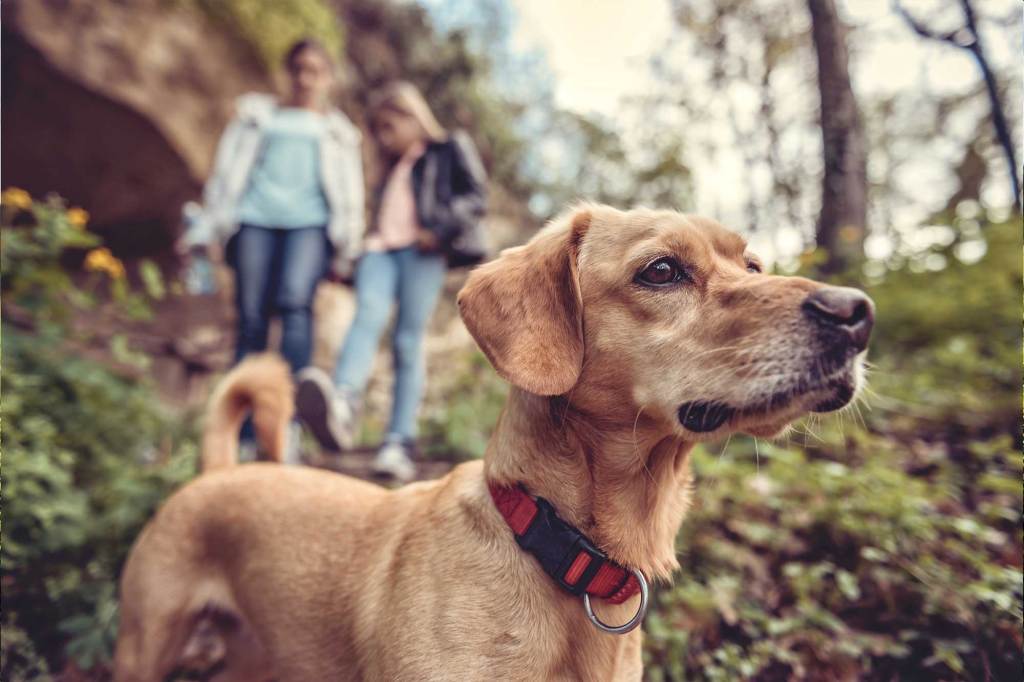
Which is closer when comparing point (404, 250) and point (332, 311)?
point (404, 250)

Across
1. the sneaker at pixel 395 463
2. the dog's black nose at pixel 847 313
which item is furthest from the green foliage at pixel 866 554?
the sneaker at pixel 395 463

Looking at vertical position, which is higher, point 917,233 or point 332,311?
point 917,233

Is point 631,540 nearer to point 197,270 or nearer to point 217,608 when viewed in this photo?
point 217,608

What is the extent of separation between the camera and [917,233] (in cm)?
571

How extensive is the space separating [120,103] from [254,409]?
619 cm

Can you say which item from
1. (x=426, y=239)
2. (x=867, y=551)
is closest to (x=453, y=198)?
(x=426, y=239)

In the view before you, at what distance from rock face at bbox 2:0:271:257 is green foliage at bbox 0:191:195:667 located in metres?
3.41

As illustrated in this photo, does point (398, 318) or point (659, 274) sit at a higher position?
point (659, 274)

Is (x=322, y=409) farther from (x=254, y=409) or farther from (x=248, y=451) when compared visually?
(x=254, y=409)

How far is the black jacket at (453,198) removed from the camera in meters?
4.61

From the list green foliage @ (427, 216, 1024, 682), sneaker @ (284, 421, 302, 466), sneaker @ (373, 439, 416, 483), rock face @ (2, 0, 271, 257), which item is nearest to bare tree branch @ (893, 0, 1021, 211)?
green foliage @ (427, 216, 1024, 682)

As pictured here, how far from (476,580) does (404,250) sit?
3.56 m

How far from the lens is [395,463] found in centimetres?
403

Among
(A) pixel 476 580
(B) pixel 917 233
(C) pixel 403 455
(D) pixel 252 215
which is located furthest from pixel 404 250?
(B) pixel 917 233
